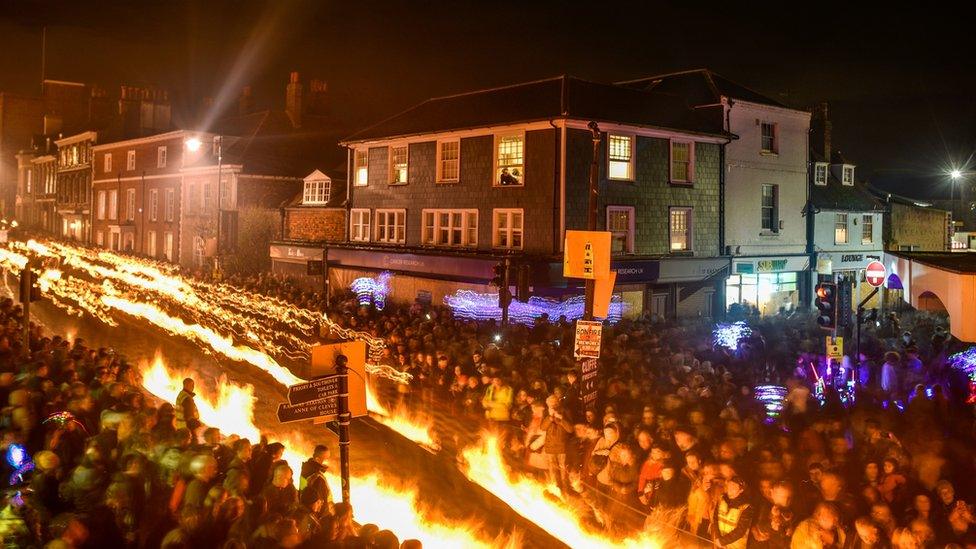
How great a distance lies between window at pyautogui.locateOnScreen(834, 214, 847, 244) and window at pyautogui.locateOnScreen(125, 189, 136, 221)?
44.7 m

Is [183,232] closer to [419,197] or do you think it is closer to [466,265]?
[419,197]

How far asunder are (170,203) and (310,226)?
17717mm

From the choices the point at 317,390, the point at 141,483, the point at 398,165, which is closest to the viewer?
the point at 141,483

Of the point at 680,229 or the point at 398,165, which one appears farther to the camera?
the point at 398,165

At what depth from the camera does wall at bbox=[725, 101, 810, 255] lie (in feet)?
104

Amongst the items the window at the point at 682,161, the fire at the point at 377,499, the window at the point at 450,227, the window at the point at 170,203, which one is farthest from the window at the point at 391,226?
the window at the point at 170,203

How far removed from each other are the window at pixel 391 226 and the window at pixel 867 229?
2094 centimetres

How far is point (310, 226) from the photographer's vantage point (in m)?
38.0

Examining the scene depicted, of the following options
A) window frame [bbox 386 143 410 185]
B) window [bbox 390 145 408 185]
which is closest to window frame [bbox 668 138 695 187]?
window frame [bbox 386 143 410 185]

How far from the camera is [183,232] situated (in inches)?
1939

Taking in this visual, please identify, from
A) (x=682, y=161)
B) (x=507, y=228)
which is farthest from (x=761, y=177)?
(x=507, y=228)

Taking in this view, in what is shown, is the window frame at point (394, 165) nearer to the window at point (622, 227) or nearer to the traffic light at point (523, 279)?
the window at point (622, 227)

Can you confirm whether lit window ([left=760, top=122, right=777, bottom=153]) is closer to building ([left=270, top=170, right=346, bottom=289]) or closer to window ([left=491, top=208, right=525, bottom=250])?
window ([left=491, top=208, right=525, bottom=250])

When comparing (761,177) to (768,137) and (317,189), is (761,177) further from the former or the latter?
(317,189)
